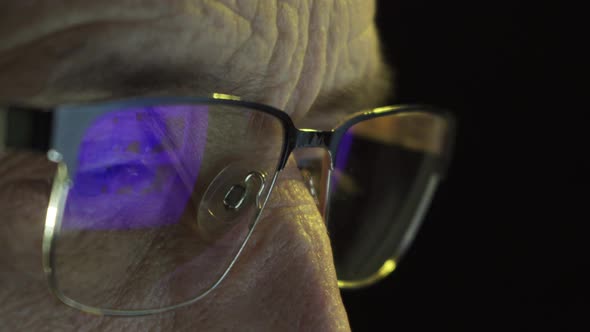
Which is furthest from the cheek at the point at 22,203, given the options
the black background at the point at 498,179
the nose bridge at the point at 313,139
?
the black background at the point at 498,179

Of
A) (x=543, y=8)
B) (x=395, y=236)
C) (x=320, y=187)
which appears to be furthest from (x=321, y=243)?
(x=543, y=8)

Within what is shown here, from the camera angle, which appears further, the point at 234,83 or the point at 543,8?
the point at 543,8

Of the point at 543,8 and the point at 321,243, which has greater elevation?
the point at 543,8

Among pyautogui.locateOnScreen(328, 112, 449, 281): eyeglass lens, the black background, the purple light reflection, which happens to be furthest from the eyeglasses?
the black background

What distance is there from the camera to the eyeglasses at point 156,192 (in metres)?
0.54

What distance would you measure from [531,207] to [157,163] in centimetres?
126

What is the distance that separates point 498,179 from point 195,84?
1197 mm

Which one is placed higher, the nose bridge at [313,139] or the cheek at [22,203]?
the nose bridge at [313,139]

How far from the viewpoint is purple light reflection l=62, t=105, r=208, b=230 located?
549mm

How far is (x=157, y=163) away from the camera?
615mm

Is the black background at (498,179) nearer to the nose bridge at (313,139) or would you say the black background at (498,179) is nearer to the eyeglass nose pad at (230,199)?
the nose bridge at (313,139)

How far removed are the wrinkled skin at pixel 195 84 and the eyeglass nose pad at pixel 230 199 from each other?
1.3 inches

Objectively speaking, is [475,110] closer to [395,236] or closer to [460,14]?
[460,14]

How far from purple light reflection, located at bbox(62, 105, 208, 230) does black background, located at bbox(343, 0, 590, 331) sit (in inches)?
41.5
